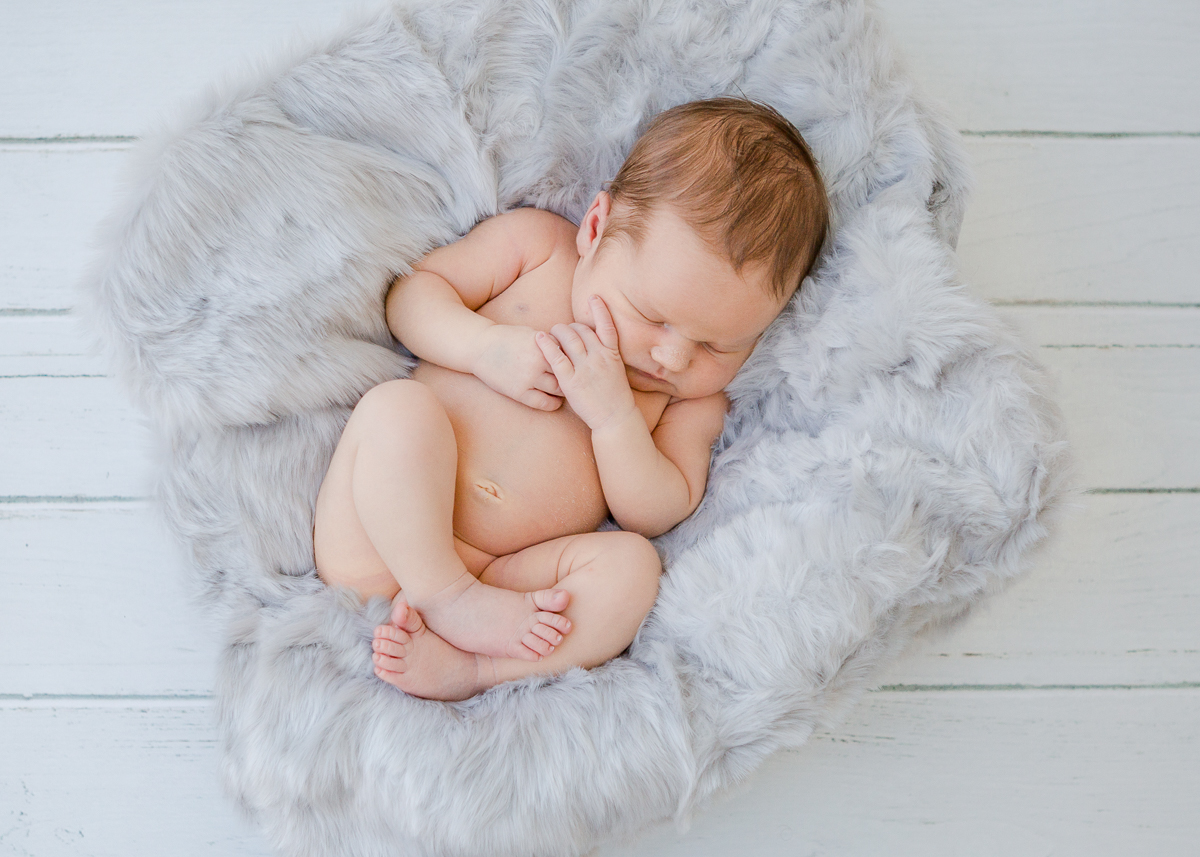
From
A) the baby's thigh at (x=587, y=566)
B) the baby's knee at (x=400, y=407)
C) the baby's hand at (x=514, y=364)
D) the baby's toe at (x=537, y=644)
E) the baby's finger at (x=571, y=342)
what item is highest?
the baby's finger at (x=571, y=342)

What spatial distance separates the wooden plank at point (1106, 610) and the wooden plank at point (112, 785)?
1.29m

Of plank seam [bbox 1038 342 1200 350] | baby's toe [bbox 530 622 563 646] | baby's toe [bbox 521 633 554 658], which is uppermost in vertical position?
plank seam [bbox 1038 342 1200 350]

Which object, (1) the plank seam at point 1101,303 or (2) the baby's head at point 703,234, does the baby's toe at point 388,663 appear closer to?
(2) the baby's head at point 703,234

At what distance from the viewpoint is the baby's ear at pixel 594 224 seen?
121 cm

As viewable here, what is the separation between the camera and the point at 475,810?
100 cm

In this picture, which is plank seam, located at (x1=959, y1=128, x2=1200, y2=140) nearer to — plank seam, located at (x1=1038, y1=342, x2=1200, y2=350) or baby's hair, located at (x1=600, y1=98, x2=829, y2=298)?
plank seam, located at (x1=1038, y1=342, x2=1200, y2=350)

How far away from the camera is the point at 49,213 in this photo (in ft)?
4.60

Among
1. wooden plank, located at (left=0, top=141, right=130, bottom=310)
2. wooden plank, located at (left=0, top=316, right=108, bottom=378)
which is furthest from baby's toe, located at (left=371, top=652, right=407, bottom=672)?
wooden plank, located at (left=0, top=141, right=130, bottom=310)

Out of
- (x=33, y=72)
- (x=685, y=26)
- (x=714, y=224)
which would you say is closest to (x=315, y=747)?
(x=714, y=224)

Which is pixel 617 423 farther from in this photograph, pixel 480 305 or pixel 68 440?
pixel 68 440

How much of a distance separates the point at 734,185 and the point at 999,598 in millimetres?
779

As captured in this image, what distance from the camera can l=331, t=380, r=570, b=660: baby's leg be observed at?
1079 millimetres

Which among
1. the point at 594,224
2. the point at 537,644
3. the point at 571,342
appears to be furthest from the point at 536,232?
the point at 537,644

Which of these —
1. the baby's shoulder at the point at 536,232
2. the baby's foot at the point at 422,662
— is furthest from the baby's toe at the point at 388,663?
the baby's shoulder at the point at 536,232
